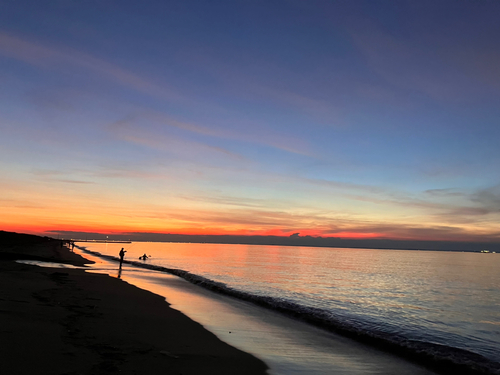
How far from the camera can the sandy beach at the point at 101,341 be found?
771 cm

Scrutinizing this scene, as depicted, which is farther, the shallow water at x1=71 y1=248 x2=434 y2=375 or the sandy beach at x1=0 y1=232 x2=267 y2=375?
the shallow water at x1=71 y1=248 x2=434 y2=375

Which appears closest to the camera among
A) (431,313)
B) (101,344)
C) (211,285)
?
(101,344)

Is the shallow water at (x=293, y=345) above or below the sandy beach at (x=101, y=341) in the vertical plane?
below

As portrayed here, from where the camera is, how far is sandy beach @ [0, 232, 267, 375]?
7.71 m

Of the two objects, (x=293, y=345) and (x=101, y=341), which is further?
(x=293, y=345)

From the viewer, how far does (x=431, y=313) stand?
25.4 meters

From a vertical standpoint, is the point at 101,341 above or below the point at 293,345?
above

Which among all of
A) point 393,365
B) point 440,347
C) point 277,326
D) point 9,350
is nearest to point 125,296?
point 277,326

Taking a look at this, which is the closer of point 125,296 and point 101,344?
point 101,344

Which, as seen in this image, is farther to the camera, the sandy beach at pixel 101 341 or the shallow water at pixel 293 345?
the shallow water at pixel 293 345

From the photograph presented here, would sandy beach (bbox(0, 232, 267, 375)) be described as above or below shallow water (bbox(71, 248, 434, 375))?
above

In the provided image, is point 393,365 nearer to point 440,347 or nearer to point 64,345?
point 440,347

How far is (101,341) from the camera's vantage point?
9.77 m

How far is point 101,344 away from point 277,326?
371 inches
